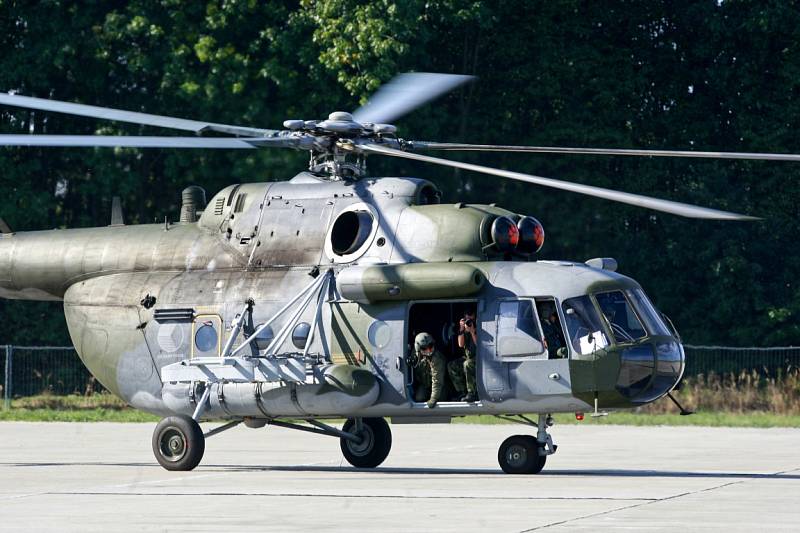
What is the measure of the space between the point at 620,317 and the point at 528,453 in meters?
2.15

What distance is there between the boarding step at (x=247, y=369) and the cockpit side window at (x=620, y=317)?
13.2 ft

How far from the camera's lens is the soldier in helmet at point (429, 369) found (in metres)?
18.6

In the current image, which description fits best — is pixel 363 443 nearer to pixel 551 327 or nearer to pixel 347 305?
A: pixel 347 305

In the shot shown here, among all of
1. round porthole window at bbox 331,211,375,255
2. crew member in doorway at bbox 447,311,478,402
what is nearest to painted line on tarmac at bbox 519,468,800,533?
crew member in doorway at bbox 447,311,478,402

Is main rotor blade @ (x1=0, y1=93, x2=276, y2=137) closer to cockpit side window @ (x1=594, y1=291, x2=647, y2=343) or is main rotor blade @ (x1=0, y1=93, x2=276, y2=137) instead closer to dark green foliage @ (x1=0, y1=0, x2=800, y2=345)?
cockpit side window @ (x1=594, y1=291, x2=647, y2=343)

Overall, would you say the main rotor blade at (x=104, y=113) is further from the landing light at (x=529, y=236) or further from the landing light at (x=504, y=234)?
the landing light at (x=529, y=236)

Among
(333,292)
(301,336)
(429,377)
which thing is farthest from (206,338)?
(429,377)

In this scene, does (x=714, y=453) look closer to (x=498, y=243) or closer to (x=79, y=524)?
(x=498, y=243)

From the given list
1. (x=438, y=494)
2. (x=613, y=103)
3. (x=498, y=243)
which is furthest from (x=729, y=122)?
(x=438, y=494)

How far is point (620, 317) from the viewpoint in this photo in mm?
18297

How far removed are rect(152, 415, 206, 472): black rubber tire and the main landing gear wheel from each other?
4009mm

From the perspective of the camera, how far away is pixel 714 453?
73.9 ft

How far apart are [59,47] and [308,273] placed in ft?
80.0

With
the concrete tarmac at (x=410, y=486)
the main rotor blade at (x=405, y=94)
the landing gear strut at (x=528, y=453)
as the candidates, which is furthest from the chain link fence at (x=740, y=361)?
the landing gear strut at (x=528, y=453)
